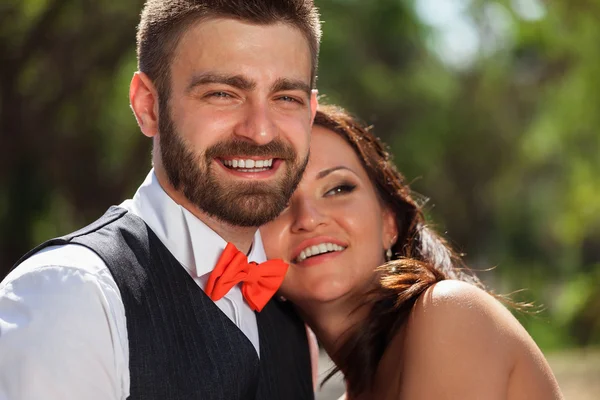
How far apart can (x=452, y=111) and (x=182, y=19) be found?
54.3 feet

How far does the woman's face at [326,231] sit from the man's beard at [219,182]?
22.5 inches

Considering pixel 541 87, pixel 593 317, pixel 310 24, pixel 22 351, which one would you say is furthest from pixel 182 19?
pixel 541 87

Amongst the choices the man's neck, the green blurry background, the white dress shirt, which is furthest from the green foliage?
the white dress shirt

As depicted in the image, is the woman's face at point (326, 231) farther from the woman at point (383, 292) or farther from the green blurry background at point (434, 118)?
the green blurry background at point (434, 118)

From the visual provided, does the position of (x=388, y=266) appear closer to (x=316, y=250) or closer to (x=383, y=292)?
(x=383, y=292)

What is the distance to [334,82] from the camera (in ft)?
50.3

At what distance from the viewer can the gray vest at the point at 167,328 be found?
210 cm

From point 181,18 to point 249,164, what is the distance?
49cm

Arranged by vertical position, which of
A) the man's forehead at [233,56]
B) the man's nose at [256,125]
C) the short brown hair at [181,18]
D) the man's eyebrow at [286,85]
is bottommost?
the man's nose at [256,125]

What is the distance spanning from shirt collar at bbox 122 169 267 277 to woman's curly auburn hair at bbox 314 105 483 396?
0.76 metres

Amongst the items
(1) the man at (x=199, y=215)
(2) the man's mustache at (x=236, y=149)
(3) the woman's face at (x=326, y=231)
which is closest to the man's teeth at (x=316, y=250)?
(3) the woman's face at (x=326, y=231)

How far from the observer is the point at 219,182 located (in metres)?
2.46

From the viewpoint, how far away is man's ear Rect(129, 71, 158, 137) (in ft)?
8.39

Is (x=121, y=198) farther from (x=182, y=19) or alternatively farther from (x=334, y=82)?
(x=182, y=19)
